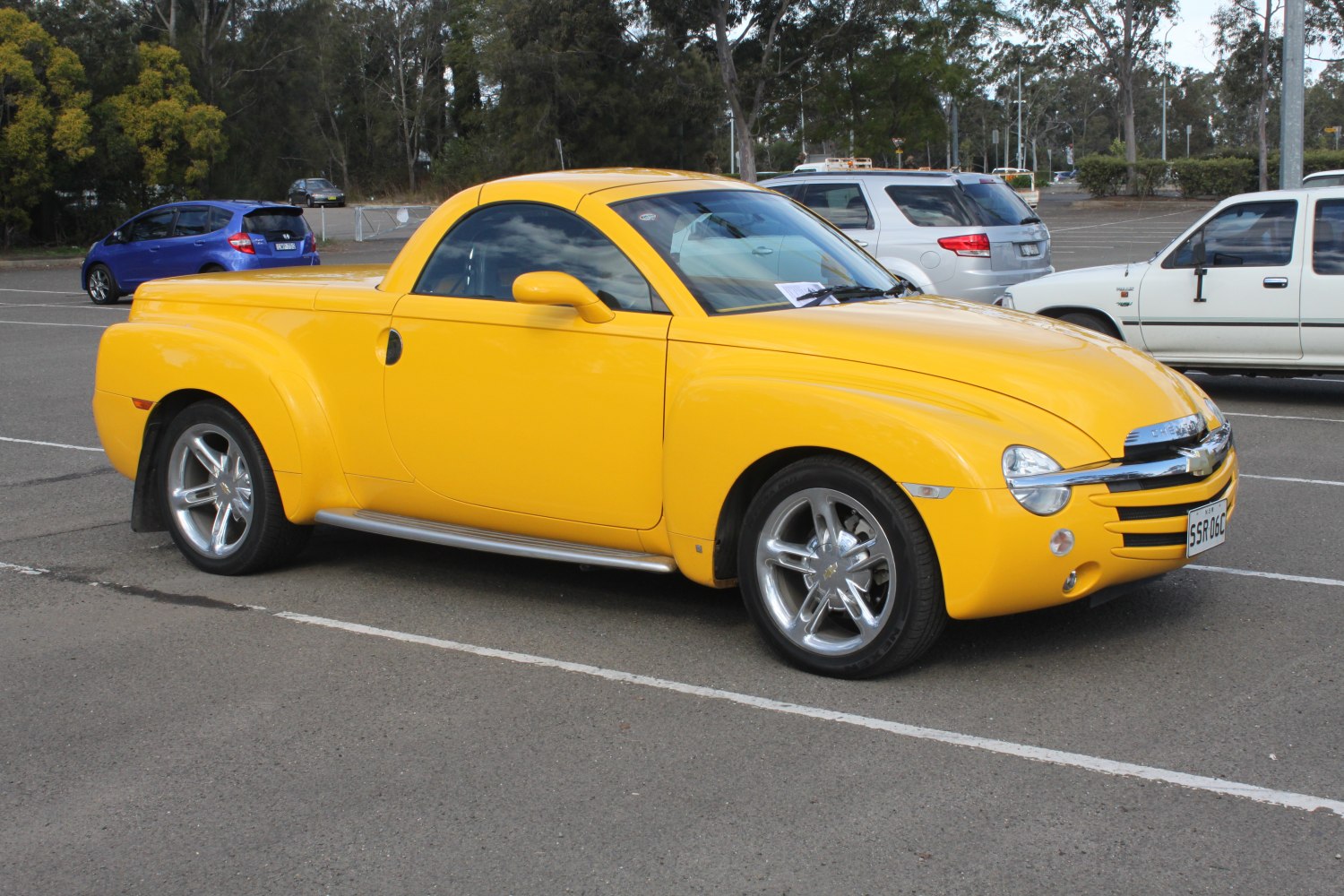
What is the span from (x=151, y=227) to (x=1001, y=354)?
20812mm

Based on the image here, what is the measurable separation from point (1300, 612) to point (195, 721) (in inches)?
162

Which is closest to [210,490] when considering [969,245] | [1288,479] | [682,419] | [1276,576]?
[682,419]

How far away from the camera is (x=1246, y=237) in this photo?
10812 millimetres

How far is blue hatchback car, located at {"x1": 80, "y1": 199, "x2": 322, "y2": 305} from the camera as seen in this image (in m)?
22.0

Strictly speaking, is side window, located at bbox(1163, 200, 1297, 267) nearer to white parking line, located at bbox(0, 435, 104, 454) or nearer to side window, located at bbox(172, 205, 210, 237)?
white parking line, located at bbox(0, 435, 104, 454)

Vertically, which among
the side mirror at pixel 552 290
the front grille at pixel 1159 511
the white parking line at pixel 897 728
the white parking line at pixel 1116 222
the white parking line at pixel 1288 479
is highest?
the white parking line at pixel 1116 222

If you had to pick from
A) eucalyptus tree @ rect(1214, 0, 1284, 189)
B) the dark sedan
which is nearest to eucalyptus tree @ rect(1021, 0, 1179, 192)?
eucalyptus tree @ rect(1214, 0, 1284, 189)

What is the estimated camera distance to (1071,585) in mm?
4605

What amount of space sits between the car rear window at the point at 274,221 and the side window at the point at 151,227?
1532mm

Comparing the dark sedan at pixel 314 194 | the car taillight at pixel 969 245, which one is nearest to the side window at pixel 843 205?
the car taillight at pixel 969 245

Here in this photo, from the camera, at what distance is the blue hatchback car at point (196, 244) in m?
22.0

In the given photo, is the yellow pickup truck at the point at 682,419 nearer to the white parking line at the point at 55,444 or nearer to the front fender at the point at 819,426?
the front fender at the point at 819,426

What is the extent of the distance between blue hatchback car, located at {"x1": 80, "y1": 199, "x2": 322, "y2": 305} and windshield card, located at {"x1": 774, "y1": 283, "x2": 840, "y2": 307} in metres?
17.3

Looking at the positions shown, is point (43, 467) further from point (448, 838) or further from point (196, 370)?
point (448, 838)
